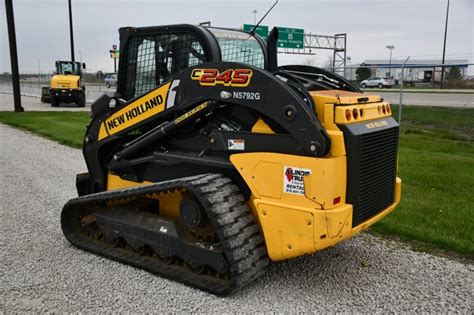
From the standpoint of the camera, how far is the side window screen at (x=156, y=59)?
15.7ft

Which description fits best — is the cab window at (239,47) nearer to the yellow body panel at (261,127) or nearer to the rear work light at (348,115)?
the yellow body panel at (261,127)

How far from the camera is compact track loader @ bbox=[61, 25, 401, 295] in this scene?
3.77 metres

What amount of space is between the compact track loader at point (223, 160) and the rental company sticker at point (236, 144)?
0.03ft

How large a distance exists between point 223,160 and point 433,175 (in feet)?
16.2

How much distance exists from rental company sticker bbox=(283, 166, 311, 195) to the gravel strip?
0.89m

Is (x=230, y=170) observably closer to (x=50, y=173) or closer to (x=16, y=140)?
(x=50, y=173)

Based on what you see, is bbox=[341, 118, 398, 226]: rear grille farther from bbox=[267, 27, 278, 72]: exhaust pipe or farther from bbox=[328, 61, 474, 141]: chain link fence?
bbox=[328, 61, 474, 141]: chain link fence

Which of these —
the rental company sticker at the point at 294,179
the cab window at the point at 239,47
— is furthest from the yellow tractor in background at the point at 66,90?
the rental company sticker at the point at 294,179

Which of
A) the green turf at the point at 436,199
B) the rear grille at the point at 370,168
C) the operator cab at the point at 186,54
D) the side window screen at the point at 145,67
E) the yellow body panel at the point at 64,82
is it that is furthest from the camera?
the yellow body panel at the point at 64,82

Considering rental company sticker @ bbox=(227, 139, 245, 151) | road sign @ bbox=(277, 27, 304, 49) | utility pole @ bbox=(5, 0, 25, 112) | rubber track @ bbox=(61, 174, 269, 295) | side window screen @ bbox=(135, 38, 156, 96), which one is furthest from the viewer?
road sign @ bbox=(277, 27, 304, 49)

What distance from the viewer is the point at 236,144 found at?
420cm

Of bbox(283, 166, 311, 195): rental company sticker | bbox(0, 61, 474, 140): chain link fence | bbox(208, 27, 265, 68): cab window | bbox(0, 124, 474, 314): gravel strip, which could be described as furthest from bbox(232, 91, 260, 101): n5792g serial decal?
bbox(0, 61, 474, 140): chain link fence

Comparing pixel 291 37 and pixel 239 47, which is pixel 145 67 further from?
pixel 291 37

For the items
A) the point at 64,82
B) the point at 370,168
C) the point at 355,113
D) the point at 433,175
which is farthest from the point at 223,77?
the point at 64,82
